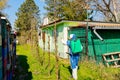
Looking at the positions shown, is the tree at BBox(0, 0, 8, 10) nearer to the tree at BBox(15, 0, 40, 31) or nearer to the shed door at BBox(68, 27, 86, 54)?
the tree at BBox(15, 0, 40, 31)

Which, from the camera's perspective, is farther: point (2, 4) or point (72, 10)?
point (2, 4)

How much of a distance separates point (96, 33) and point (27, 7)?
54.8 metres

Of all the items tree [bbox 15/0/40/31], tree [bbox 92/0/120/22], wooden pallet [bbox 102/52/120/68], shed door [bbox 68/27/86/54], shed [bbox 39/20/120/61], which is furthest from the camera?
tree [bbox 15/0/40/31]

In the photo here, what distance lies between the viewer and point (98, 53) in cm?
1786

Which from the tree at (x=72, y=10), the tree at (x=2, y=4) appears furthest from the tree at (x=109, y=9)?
the tree at (x=2, y=4)

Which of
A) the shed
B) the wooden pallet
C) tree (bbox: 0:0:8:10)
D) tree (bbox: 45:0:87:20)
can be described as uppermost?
tree (bbox: 0:0:8:10)

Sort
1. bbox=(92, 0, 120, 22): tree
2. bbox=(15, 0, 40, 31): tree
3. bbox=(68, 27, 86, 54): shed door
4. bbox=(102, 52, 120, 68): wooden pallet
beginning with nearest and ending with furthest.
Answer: bbox=(102, 52, 120, 68): wooden pallet
bbox=(68, 27, 86, 54): shed door
bbox=(92, 0, 120, 22): tree
bbox=(15, 0, 40, 31): tree

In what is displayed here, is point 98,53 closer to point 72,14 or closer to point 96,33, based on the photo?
point 96,33

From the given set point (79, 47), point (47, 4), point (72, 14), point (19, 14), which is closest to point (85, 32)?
point (79, 47)

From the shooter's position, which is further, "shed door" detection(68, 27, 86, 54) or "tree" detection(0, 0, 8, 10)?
"tree" detection(0, 0, 8, 10)

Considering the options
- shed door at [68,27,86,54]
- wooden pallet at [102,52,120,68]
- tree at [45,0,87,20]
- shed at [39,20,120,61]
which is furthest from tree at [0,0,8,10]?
wooden pallet at [102,52,120,68]

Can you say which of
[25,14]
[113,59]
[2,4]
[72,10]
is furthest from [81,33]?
[25,14]

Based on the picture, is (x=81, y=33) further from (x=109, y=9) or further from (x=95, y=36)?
(x=109, y=9)

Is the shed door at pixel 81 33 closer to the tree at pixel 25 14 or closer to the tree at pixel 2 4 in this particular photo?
the tree at pixel 2 4
